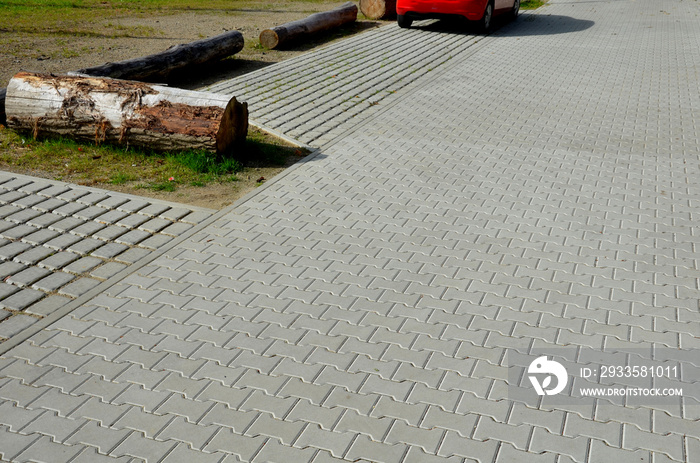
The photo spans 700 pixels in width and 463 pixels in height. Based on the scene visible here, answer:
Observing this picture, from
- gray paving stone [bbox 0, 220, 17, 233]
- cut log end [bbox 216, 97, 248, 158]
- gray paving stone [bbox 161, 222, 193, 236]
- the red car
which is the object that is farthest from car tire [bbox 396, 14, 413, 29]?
gray paving stone [bbox 0, 220, 17, 233]

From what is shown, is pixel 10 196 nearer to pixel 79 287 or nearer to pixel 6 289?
pixel 6 289

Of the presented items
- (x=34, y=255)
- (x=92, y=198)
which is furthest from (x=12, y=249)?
(x=92, y=198)

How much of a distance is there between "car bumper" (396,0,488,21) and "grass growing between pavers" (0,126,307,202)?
9065mm

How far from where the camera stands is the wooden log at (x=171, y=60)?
1027 centimetres

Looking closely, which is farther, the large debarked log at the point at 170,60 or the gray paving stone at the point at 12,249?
the large debarked log at the point at 170,60

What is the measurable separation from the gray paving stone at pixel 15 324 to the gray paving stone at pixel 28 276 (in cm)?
45

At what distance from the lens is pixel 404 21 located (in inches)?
678

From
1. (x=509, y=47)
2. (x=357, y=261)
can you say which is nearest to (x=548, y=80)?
(x=509, y=47)

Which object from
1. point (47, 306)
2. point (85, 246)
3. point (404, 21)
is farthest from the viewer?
point (404, 21)

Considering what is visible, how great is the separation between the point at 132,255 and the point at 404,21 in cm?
1307

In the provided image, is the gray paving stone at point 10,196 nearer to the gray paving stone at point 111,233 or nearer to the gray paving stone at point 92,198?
the gray paving stone at point 92,198

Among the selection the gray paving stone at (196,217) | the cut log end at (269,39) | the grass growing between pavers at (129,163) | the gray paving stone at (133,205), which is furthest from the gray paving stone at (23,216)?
the cut log end at (269,39)

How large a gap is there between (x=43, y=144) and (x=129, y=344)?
4.58 metres

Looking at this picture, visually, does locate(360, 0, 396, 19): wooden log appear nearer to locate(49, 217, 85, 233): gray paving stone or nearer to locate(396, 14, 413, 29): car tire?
locate(396, 14, 413, 29): car tire
